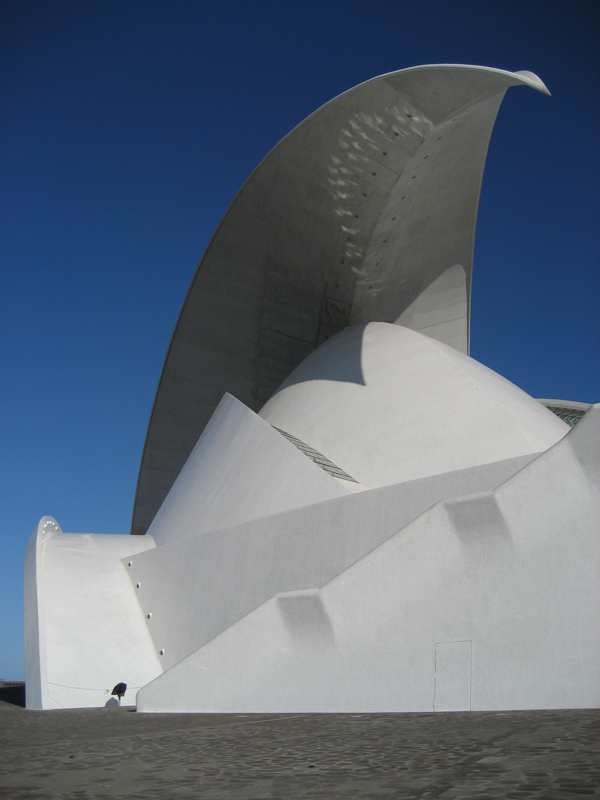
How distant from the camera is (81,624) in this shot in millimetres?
9500

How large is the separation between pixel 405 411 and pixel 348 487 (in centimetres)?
170

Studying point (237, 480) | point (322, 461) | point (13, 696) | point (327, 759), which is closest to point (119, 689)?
point (237, 480)

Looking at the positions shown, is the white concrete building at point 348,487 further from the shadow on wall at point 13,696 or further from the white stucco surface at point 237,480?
the shadow on wall at point 13,696

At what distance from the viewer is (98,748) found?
3559 mm

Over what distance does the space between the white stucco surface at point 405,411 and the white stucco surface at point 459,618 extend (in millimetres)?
3285

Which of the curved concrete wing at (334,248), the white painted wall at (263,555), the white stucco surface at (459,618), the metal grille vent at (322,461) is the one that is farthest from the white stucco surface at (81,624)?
the curved concrete wing at (334,248)

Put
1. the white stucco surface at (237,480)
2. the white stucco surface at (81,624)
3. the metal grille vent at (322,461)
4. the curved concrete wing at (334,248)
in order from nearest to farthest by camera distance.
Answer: the white stucco surface at (81,624) < the white stucco surface at (237,480) < the metal grille vent at (322,461) < the curved concrete wing at (334,248)

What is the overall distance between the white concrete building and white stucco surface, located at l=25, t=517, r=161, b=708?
0.11ft

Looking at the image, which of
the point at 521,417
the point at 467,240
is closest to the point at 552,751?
the point at 521,417

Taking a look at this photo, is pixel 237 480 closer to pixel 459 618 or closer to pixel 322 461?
pixel 322 461

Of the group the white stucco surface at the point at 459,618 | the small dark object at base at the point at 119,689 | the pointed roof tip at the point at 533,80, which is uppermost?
the pointed roof tip at the point at 533,80

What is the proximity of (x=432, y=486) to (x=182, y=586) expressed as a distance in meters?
4.21

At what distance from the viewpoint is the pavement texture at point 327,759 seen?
2254 mm

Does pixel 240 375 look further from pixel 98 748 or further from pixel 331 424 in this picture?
pixel 98 748
